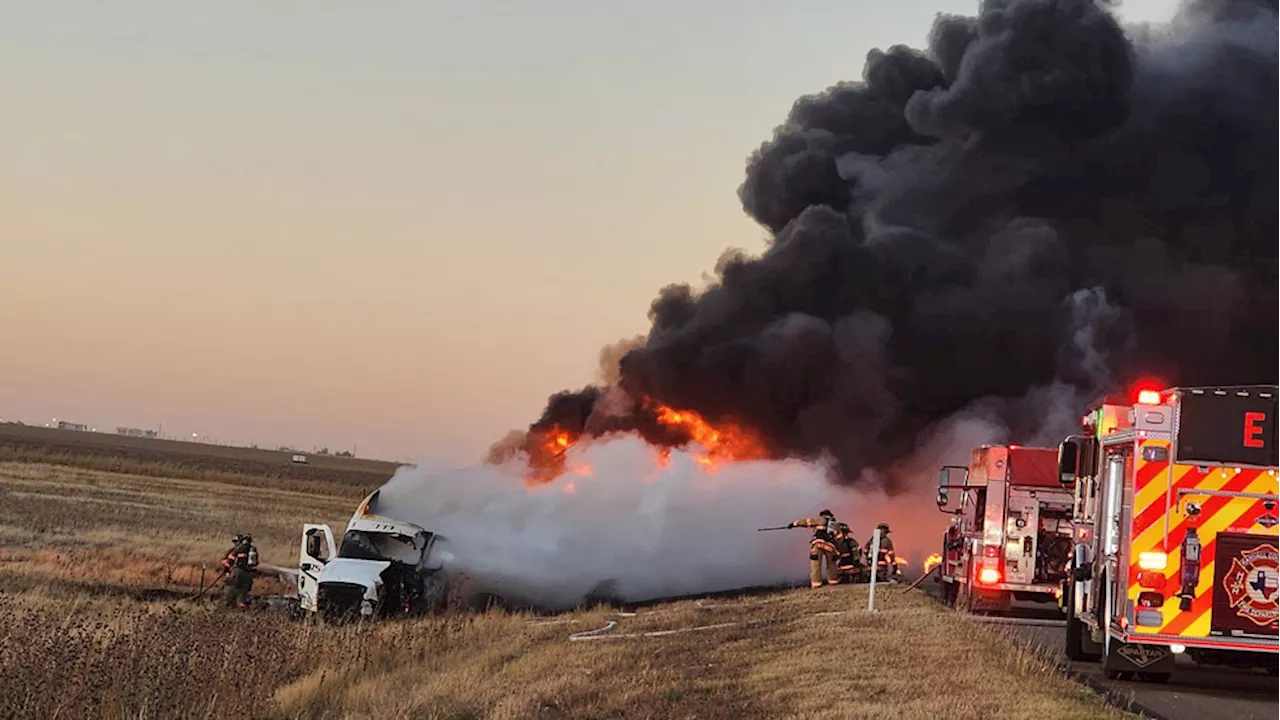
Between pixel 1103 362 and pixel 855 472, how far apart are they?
8.84 metres

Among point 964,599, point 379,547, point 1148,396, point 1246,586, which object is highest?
point 1148,396

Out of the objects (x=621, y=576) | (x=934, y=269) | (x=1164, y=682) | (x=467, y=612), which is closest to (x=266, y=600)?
(x=467, y=612)

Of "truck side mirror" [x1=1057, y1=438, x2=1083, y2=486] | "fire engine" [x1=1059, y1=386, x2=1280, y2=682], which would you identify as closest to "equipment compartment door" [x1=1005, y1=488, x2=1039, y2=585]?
"truck side mirror" [x1=1057, y1=438, x2=1083, y2=486]

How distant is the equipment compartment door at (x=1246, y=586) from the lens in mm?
13633

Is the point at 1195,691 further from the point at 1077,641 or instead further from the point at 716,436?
the point at 716,436

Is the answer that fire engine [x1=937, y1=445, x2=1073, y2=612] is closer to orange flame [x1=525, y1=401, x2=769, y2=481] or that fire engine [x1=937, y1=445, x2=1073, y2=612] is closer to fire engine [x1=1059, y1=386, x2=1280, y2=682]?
fire engine [x1=1059, y1=386, x2=1280, y2=682]

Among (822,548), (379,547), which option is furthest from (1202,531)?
(379,547)

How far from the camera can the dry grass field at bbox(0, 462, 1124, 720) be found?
12.2m

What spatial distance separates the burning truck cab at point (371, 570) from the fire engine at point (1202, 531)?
1331cm

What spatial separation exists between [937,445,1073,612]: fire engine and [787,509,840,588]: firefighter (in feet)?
11.8

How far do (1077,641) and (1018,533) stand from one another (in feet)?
25.5

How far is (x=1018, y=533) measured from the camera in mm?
24062

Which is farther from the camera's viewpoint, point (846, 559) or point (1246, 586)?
point (846, 559)

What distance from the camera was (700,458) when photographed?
33.6m
